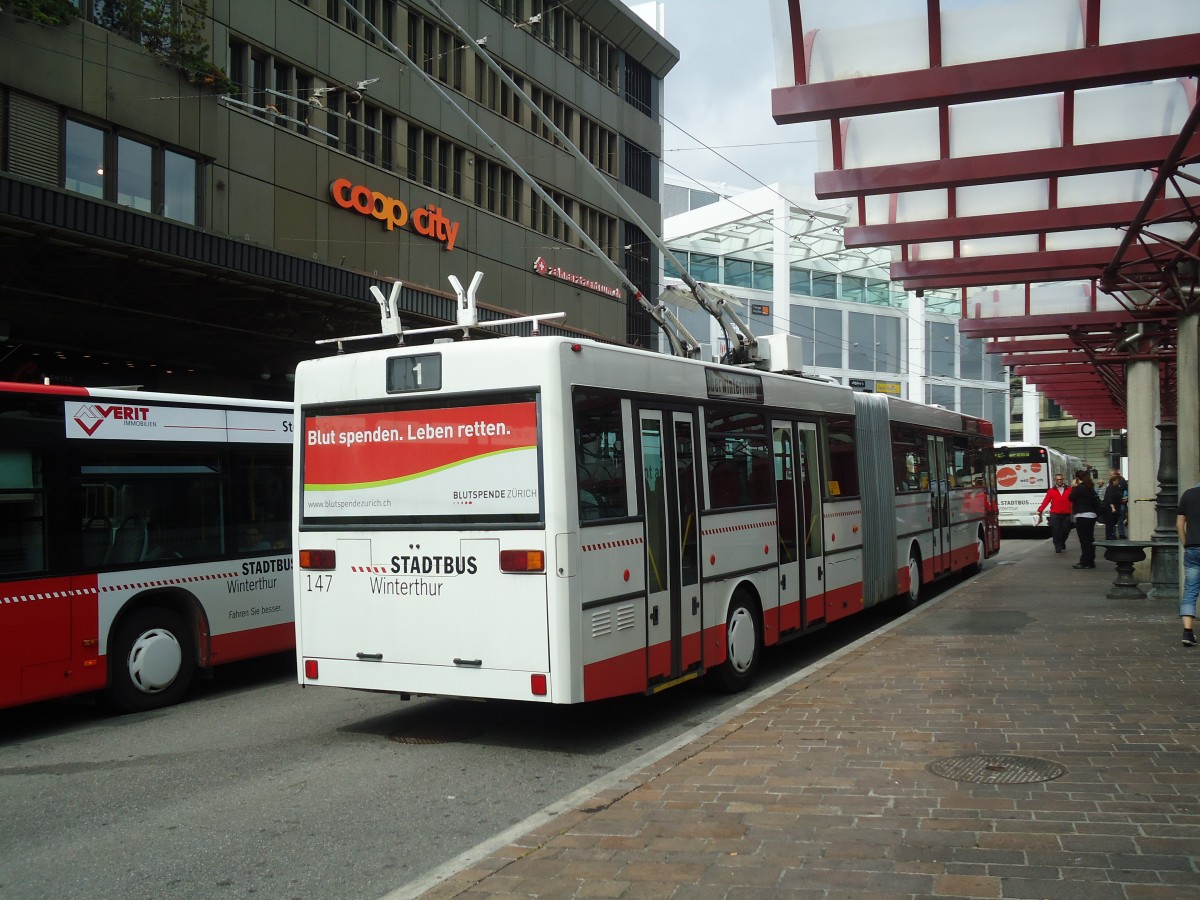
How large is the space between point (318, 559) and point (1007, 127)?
32.5 feet

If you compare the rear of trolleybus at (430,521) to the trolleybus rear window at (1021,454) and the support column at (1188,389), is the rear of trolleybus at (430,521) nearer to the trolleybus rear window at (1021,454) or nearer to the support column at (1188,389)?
the support column at (1188,389)

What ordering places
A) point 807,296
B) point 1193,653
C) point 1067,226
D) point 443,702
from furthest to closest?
point 807,296, point 1067,226, point 1193,653, point 443,702

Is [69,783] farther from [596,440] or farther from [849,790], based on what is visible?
[849,790]

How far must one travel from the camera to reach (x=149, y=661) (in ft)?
32.1

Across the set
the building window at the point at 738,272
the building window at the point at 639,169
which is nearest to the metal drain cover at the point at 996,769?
the building window at the point at 639,169

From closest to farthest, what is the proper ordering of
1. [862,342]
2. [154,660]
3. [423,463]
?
1. [423,463]
2. [154,660]
3. [862,342]

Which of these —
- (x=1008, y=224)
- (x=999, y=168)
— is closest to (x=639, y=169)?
(x=1008, y=224)

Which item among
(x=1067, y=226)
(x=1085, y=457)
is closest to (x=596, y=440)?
(x=1067, y=226)

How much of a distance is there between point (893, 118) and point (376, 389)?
875 centimetres

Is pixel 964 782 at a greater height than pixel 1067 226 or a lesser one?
lesser

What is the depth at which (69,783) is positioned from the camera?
734 centimetres

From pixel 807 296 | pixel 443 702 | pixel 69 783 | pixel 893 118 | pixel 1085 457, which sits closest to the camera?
pixel 69 783

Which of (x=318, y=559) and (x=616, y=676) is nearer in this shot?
(x=616, y=676)

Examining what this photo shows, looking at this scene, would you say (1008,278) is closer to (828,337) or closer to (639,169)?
(639,169)
